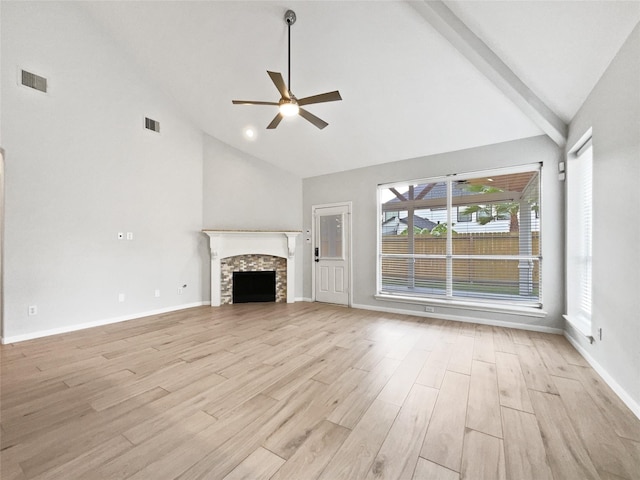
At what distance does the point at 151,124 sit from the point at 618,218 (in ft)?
20.2

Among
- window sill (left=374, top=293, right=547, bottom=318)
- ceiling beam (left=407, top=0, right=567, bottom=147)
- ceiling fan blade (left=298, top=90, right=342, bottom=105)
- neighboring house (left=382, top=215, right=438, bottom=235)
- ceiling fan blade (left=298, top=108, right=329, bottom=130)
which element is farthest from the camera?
neighboring house (left=382, top=215, right=438, bottom=235)

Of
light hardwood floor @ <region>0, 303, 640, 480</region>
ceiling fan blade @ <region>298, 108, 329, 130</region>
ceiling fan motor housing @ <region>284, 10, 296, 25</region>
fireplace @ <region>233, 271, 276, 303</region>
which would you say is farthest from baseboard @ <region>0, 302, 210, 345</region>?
ceiling fan motor housing @ <region>284, 10, 296, 25</region>

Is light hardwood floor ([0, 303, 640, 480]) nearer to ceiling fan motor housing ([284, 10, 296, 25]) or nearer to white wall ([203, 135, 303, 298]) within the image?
white wall ([203, 135, 303, 298])

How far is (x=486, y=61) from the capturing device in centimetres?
255

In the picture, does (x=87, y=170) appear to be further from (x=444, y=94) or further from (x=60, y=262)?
(x=444, y=94)

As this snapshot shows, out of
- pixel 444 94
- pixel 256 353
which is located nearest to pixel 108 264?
pixel 256 353

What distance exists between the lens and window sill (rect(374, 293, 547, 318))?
3705 millimetres

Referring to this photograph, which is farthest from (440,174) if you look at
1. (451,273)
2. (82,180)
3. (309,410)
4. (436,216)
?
(82,180)

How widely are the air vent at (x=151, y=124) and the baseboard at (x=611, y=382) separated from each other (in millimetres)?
6578

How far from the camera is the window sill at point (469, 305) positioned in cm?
371

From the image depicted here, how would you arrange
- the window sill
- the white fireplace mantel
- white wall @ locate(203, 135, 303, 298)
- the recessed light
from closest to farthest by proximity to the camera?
the window sill, the recessed light, the white fireplace mantel, white wall @ locate(203, 135, 303, 298)

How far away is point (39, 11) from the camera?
334cm

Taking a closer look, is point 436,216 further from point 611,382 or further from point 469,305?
point 611,382

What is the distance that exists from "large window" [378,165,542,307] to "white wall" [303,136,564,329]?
0.12 meters
